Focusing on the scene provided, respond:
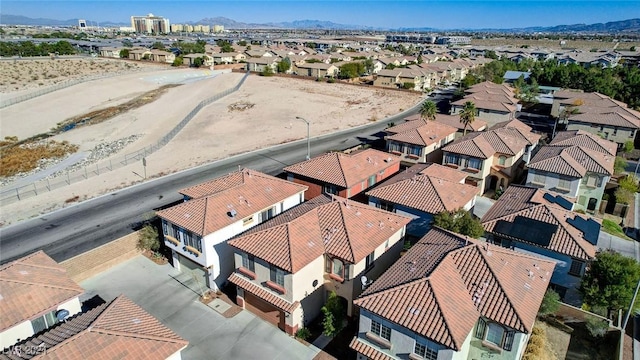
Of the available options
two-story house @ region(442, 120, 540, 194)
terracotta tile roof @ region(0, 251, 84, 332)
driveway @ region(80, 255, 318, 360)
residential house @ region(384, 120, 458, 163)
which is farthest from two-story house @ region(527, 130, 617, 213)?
terracotta tile roof @ region(0, 251, 84, 332)

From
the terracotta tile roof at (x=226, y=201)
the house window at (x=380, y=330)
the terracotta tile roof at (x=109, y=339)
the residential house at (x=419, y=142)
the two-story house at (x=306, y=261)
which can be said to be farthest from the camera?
the residential house at (x=419, y=142)

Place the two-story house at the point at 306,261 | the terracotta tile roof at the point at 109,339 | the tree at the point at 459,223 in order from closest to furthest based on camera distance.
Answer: the terracotta tile roof at the point at 109,339
the two-story house at the point at 306,261
the tree at the point at 459,223

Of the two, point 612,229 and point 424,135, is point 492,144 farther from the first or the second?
point 612,229

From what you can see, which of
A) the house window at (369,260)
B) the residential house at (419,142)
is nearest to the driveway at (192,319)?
the house window at (369,260)

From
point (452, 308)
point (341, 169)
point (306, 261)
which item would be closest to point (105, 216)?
point (341, 169)

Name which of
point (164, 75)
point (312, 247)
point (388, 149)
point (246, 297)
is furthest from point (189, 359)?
point (164, 75)

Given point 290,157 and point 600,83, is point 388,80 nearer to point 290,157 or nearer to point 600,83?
point 600,83

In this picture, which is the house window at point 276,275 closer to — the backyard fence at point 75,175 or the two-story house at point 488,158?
the two-story house at point 488,158
